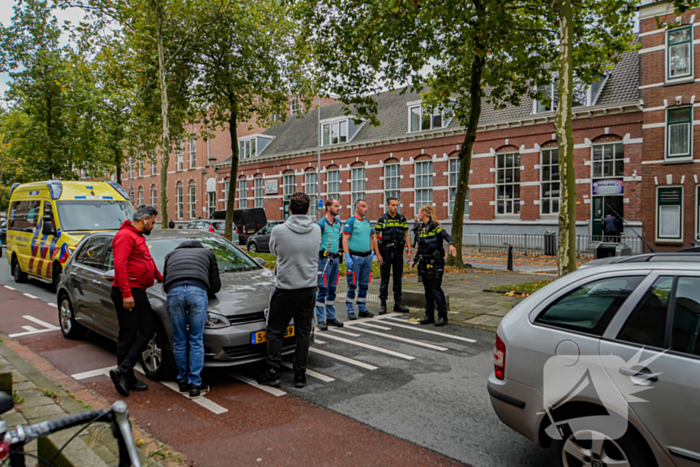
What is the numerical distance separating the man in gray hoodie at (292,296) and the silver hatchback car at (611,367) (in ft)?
7.53

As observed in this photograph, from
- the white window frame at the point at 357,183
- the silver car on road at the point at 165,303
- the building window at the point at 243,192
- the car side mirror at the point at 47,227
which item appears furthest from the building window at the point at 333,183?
the silver car on road at the point at 165,303

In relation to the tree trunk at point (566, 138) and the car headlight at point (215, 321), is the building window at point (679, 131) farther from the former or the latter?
the car headlight at point (215, 321)

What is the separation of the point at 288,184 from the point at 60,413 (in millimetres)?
34728

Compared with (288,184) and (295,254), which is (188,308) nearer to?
(295,254)

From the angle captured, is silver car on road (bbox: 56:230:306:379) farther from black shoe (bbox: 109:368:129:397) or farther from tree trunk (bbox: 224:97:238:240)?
tree trunk (bbox: 224:97:238:240)

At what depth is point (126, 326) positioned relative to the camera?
191 inches

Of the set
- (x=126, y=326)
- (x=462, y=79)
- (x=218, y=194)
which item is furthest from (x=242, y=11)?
(x=218, y=194)

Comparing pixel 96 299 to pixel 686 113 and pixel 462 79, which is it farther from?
pixel 686 113

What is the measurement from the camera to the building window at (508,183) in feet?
81.8

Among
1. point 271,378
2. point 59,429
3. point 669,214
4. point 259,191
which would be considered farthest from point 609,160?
point 259,191

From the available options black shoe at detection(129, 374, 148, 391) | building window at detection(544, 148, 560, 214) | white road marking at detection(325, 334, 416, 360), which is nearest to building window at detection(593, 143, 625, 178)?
building window at detection(544, 148, 560, 214)

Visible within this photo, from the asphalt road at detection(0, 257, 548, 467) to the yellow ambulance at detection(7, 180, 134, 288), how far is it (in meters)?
4.24

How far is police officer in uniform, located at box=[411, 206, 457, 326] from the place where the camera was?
7.69m

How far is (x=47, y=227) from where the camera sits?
1077 cm
